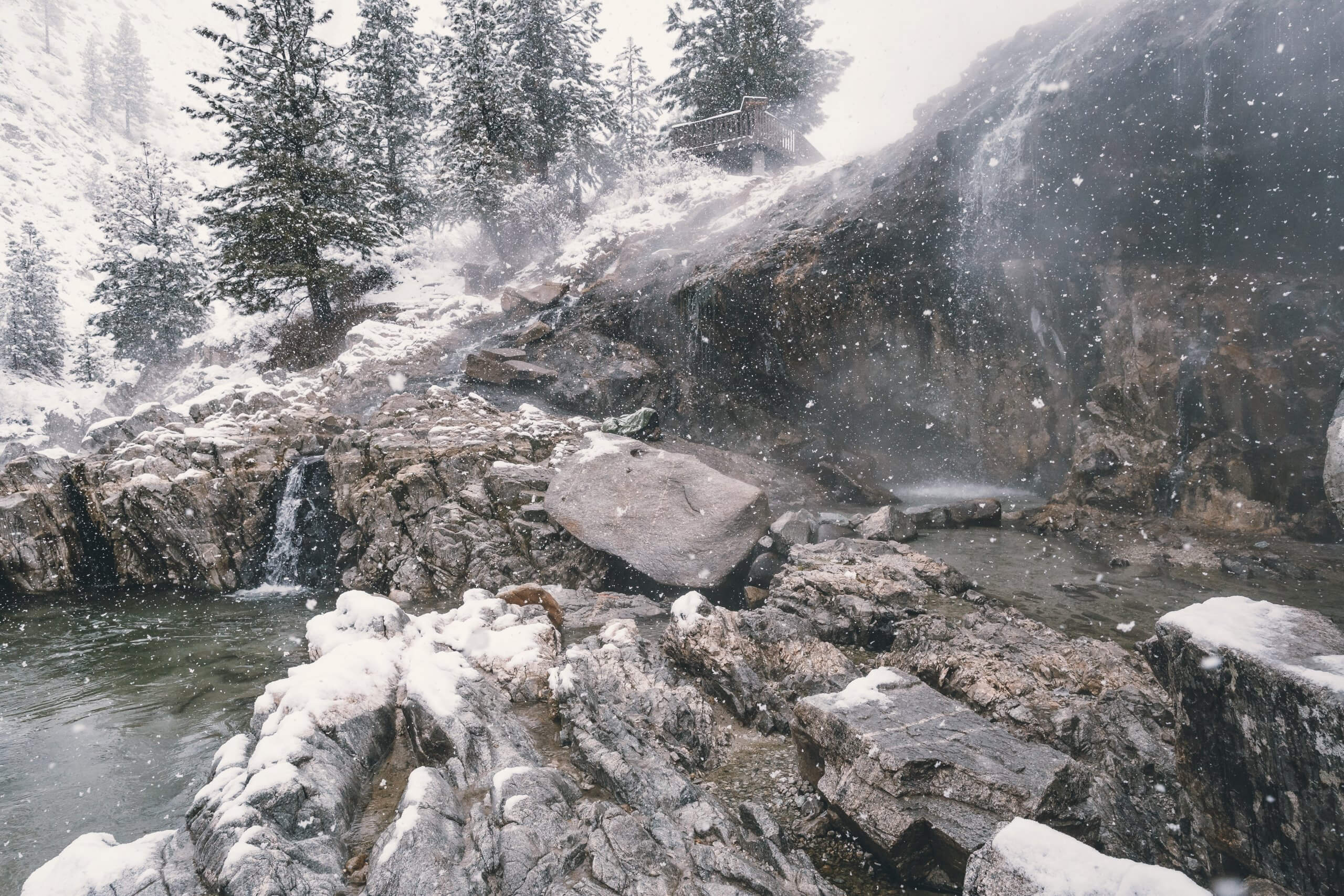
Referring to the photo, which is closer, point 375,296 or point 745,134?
point 375,296

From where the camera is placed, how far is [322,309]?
2430cm

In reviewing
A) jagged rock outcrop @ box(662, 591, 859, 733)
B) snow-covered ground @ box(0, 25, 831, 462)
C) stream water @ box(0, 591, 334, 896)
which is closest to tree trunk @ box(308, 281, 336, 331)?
snow-covered ground @ box(0, 25, 831, 462)

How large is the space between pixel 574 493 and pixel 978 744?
794 centimetres

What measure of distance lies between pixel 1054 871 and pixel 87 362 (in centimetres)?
5681

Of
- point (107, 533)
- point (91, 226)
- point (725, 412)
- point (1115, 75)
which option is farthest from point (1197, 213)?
point (91, 226)

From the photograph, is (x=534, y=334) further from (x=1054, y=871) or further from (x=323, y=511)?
(x=1054, y=871)

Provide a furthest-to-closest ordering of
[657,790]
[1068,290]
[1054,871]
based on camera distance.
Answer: [1068,290] < [657,790] < [1054,871]

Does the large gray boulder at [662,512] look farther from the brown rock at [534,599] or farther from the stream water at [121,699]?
the stream water at [121,699]

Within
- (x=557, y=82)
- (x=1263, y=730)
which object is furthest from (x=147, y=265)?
(x=1263, y=730)

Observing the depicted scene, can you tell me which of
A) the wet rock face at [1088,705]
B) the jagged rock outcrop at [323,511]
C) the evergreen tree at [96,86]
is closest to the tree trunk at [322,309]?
the jagged rock outcrop at [323,511]

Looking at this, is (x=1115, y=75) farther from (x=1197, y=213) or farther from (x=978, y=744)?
(x=978, y=744)

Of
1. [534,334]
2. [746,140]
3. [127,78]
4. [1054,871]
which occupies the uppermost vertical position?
[127,78]

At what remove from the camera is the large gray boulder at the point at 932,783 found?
327cm

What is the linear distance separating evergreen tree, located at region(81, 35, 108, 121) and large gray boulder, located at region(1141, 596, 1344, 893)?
419 feet
